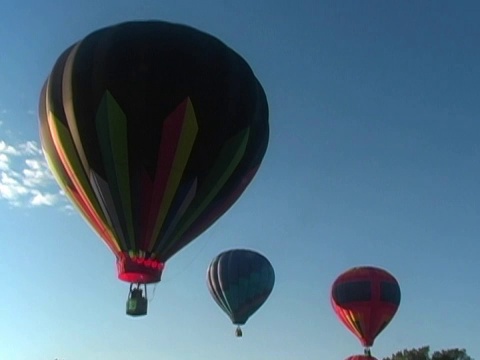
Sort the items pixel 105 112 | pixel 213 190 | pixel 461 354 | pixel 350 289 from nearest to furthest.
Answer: pixel 105 112
pixel 213 190
pixel 350 289
pixel 461 354

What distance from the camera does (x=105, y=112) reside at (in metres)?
20.9

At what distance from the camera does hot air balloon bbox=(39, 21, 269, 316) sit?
21094 millimetres

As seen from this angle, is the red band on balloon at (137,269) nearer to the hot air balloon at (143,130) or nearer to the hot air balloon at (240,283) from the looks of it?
the hot air balloon at (143,130)

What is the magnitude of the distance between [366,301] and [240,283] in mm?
6451

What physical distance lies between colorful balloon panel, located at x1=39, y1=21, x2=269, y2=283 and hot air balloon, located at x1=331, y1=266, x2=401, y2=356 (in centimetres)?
1647

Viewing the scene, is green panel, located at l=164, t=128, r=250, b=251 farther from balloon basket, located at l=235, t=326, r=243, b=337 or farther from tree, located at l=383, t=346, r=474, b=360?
tree, located at l=383, t=346, r=474, b=360

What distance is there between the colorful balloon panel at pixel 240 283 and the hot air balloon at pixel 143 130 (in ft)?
47.9

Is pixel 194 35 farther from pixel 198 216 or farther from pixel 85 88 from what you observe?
pixel 198 216

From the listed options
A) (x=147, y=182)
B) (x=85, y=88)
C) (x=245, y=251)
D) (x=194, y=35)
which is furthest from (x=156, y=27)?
(x=245, y=251)

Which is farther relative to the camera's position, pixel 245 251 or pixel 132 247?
pixel 245 251

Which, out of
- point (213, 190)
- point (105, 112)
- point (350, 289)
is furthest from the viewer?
point (350, 289)

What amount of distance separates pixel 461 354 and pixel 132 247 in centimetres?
4826

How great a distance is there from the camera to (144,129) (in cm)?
2111

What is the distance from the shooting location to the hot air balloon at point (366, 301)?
3612 cm
